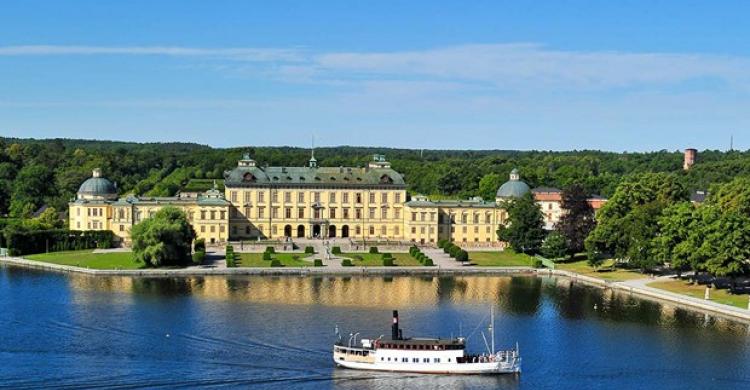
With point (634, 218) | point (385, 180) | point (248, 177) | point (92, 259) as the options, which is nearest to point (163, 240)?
point (92, 259)

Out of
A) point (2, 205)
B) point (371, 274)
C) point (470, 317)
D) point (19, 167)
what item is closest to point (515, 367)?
point (470, 317)

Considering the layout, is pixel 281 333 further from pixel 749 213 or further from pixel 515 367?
pixel 749 213

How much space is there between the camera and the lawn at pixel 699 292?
3142 inches

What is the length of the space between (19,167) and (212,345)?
433 ft

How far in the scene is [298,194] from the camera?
4811 inches

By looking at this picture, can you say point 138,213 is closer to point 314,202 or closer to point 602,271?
point 314,202

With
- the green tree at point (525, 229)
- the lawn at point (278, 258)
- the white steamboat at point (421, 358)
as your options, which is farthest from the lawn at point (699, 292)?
the lawn at point (278, 258)

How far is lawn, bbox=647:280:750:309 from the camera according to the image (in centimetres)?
7981

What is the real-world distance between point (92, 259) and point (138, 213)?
16.9 metres

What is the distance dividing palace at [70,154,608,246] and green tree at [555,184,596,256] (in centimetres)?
1043

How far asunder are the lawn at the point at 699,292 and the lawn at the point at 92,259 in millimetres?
50534

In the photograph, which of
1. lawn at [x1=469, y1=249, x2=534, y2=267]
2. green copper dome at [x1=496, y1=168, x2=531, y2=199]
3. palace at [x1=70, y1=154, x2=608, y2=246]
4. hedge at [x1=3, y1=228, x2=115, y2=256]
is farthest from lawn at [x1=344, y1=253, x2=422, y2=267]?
hedge at [x1=3, y1=228, x2=115, y2=256]

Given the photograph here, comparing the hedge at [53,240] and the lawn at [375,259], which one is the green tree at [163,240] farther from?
the lawn at [375,259]

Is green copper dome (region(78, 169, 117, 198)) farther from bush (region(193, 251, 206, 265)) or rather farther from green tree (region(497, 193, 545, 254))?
green tree (region(497, 193, 545, 254))
